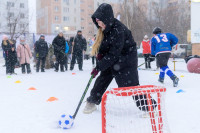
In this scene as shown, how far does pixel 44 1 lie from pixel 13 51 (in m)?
52.7

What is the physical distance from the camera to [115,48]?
3096mm

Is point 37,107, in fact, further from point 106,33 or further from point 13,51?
point 13,51

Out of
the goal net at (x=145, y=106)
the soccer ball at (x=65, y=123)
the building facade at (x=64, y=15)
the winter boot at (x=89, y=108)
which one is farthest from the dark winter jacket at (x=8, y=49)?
the building facade at (x=64, y=15)

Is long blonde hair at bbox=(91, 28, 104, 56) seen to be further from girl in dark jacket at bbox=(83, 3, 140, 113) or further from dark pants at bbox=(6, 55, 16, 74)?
dark pants at bbox=(6, 55, 16, 74)

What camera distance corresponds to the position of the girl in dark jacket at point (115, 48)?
309cm

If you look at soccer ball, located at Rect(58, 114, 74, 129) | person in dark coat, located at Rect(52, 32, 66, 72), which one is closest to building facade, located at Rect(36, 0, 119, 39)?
person in dark coat, located at Rect(52, 32, 66, 72)

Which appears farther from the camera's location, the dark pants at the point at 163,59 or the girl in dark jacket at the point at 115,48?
the dark pants at the point at 163,59

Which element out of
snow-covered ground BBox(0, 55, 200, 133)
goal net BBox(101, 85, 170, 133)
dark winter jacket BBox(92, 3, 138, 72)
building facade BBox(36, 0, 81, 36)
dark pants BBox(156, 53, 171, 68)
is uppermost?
building facade BBox(36, 0, 81, 36)

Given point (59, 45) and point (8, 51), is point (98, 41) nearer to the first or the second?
point (59, 45)

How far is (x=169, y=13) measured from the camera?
30.1m

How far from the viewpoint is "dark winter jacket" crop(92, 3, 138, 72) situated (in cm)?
309

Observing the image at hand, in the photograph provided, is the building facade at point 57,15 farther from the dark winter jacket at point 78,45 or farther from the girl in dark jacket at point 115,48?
the girl in dark jacket at point 115,48

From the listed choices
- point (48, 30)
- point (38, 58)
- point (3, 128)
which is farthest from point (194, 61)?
point (48, 30)

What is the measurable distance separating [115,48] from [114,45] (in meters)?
0.04
